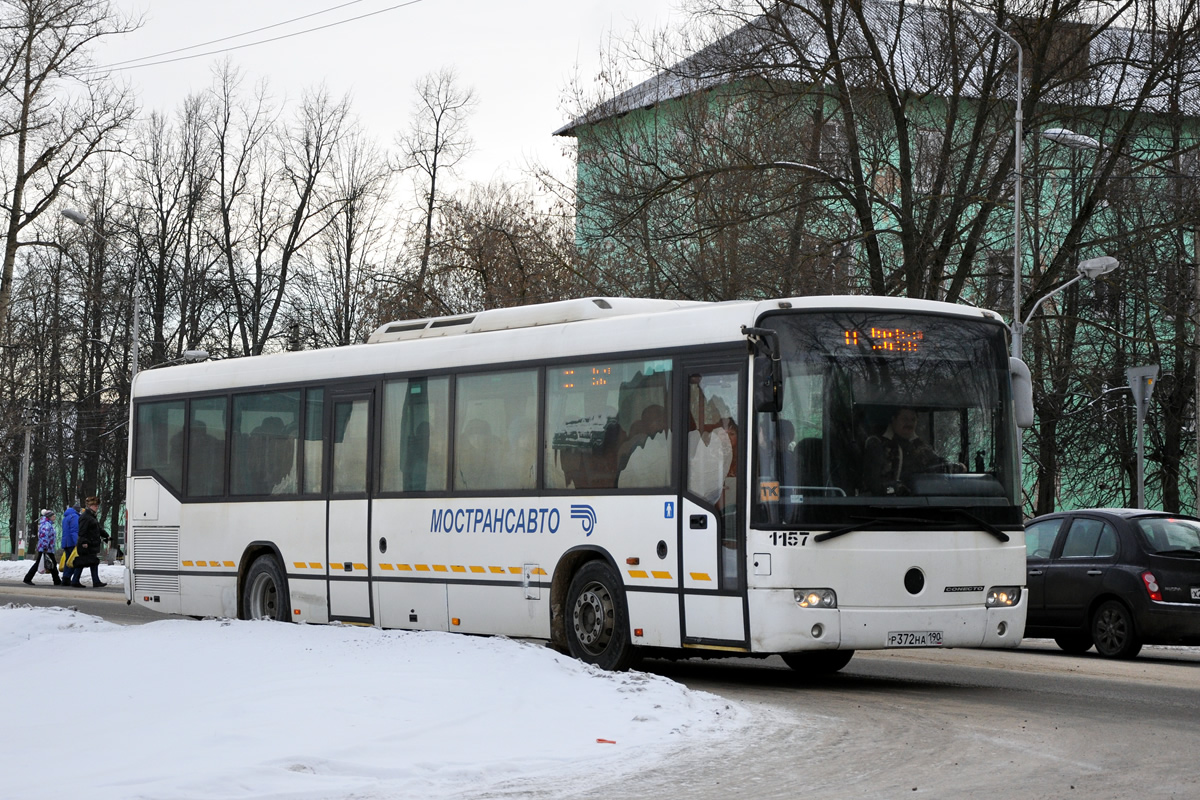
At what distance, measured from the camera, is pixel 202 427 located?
18.9 m

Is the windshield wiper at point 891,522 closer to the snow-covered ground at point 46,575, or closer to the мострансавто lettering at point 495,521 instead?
the мострансавто lettering at point 495,521

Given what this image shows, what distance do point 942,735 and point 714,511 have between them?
3.10 metres

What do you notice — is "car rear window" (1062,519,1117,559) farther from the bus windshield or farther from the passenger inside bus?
the passenger inside bus

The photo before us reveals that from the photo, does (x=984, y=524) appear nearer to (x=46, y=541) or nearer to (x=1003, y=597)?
(x=1003, y=597)

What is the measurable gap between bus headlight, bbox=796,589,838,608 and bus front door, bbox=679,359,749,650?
0.45 meters

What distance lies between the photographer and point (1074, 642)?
17.8 metres

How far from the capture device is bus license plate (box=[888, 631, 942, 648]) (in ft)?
40.9

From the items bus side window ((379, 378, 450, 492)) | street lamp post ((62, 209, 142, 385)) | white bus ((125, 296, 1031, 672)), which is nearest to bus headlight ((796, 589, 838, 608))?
white bus ((125, 296, 1031, 672))

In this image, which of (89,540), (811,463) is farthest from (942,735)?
(89,540)

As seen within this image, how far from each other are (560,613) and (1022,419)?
4191 mm

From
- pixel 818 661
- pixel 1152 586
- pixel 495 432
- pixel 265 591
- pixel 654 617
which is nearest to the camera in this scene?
pixel 654 617

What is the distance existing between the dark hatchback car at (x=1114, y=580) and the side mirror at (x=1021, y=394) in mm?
3968

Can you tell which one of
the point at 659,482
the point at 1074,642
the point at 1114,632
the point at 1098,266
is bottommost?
the point at 1074,642

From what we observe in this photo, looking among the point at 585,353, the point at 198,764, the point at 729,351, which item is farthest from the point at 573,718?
the point at 585,353
